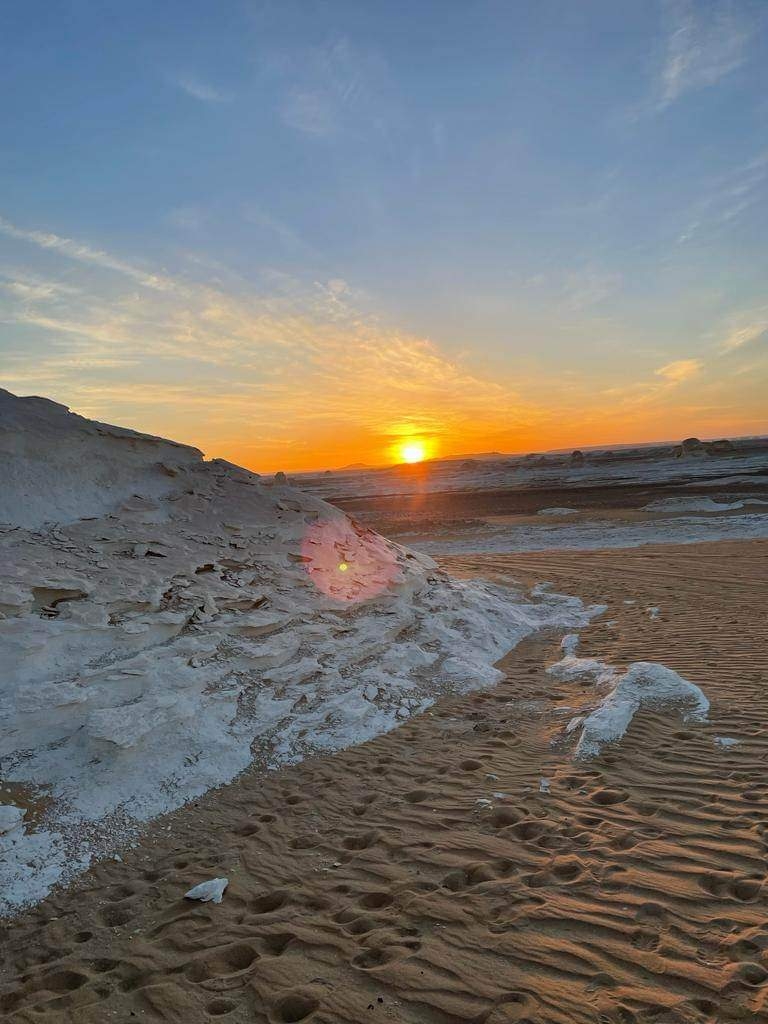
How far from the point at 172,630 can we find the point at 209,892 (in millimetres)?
3222

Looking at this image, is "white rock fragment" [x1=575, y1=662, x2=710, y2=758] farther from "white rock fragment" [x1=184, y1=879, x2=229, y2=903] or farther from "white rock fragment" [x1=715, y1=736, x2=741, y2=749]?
"white rock fragment" [x1=184, y1=879, x2=229, y2=903]

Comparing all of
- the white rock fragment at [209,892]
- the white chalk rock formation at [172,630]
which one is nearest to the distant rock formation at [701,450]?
the white chalk rock formation at [172,630]

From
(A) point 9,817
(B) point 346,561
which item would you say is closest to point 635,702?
(B) point 346,561

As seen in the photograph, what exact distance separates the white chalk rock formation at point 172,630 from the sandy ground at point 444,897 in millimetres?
514

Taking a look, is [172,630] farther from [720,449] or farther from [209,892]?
[720,449]

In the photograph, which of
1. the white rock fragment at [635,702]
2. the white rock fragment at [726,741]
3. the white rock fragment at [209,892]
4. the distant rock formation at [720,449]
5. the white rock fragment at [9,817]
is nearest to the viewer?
the white rock fragment at [209,892]

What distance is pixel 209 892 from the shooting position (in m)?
3.69

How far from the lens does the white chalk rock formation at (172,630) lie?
4.75m

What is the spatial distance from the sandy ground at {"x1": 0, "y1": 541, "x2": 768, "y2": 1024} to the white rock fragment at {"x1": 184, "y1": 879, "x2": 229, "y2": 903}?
51 mm

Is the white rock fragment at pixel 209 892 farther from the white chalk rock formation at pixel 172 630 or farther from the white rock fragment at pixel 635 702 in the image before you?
the white rock fragment at pixel 635 702

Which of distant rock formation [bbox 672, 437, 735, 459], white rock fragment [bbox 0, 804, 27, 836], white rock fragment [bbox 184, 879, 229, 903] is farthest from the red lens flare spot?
distant rock formation [bbox 672, 437, 735, 459]

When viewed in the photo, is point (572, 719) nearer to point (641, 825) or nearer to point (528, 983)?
point (641, 825)

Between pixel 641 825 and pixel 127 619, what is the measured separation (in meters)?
5.17

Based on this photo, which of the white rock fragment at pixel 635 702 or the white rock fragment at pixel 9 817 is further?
the white rock fragment at pixel 635 702
